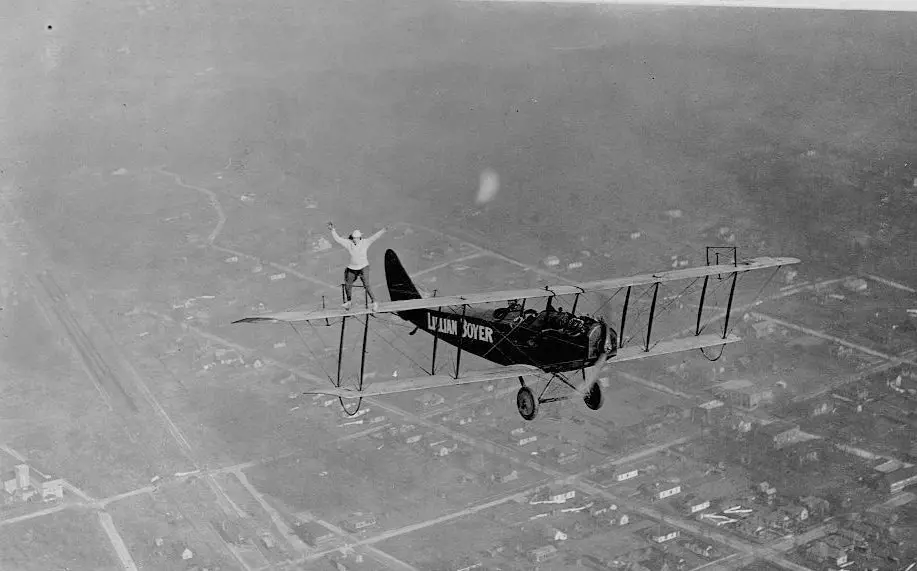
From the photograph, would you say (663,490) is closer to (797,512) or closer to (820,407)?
(797,512)

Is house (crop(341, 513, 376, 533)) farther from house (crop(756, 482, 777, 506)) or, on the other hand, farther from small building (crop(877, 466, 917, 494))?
small building (crop(877, 466, 917, 494))

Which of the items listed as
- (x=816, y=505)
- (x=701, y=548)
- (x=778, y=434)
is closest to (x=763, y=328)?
(x=778, y=434)

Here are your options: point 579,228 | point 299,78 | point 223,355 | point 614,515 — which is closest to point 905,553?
point 614,515

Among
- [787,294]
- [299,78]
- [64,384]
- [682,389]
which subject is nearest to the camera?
[682,389]

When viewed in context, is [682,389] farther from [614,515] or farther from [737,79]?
[737,79]

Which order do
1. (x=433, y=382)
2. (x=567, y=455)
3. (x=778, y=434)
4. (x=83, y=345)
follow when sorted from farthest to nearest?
(x=83, y=345), (x=778, y=434), (x=567, y=455), (x=433, y=382)

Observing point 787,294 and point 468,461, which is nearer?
point 468,461

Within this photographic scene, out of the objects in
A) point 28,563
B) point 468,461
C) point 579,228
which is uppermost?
point 579,228

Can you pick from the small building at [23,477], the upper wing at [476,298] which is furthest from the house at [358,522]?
the upper wing at [476,298]

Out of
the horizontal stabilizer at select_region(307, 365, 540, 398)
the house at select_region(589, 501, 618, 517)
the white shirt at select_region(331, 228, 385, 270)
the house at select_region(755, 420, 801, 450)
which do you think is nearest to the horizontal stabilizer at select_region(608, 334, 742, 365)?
the horizontal stabilizer at select_region(307, 365, 540, 398)
